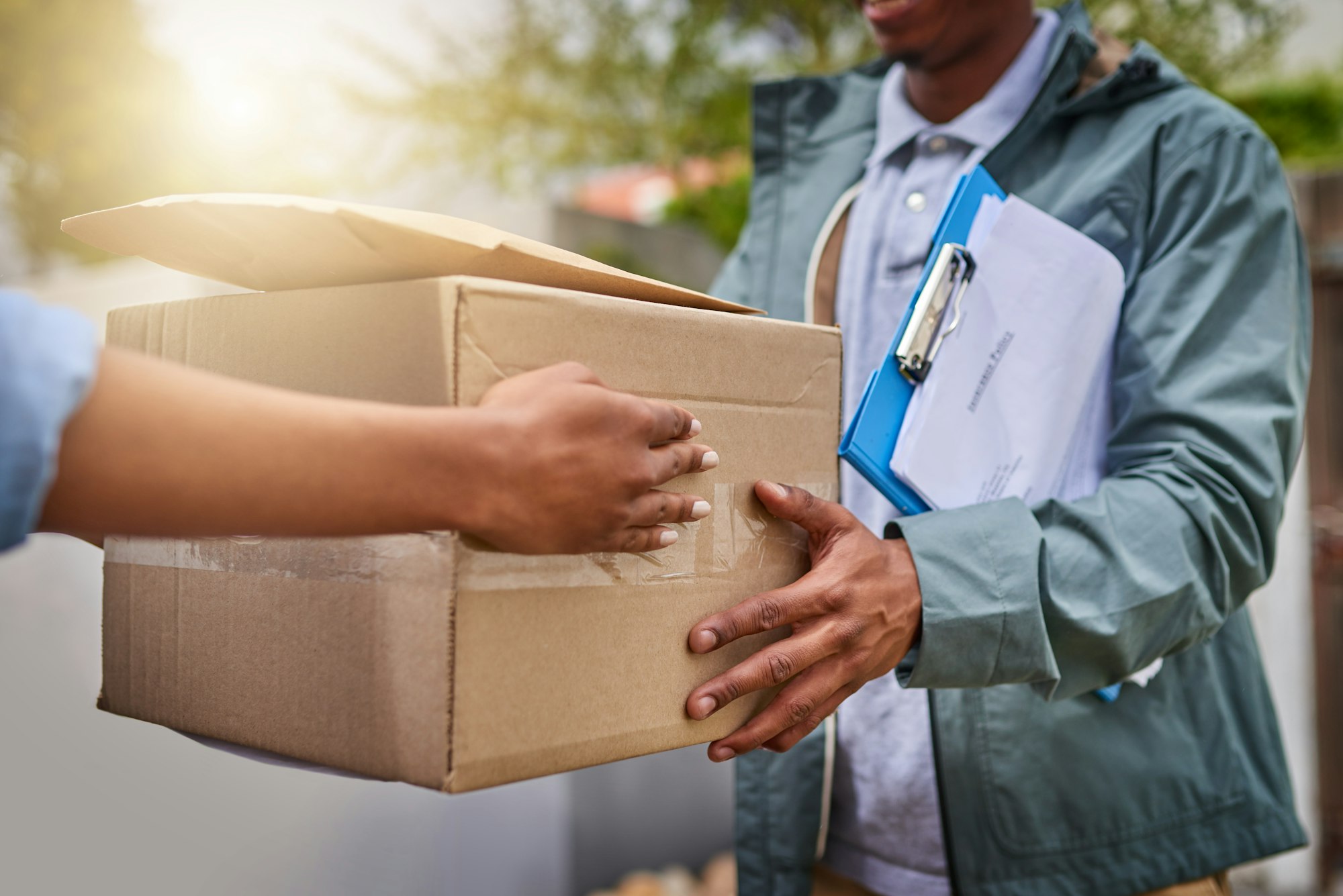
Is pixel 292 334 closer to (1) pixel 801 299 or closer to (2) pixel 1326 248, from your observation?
(1) pixel 801 299

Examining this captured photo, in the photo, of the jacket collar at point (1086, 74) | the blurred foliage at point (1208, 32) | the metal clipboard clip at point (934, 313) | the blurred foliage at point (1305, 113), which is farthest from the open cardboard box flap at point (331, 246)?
the blurred foliage at point (1305, 113)

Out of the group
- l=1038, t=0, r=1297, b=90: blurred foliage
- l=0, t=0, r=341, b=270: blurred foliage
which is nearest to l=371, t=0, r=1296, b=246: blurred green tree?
l=1038, t=0, r=1297, b=90: blurred foliage

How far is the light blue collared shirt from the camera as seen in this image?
1271 millimetres

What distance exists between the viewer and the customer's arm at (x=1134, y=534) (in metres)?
0.88

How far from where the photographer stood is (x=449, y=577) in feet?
2.20

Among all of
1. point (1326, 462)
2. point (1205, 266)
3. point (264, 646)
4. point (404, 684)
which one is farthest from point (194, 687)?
point (1326, 462)

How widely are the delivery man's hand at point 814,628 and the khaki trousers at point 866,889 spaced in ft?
1.91

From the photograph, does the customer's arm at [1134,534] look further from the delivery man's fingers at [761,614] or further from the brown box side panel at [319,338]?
the brown box side panel at [319,338]

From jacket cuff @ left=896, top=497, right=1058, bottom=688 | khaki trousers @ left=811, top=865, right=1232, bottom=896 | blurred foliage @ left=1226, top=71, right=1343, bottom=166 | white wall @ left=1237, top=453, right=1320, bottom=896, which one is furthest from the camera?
blurred foliage @ left=1226, top=71, right=1343, bottom=166

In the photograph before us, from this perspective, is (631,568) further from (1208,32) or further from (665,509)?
(1208,32)

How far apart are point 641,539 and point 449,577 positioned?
146mm

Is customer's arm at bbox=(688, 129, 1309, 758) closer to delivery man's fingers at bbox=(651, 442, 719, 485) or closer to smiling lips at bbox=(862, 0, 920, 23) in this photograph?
delivery man's fingers at bbox=(651, 442, 719, 485)

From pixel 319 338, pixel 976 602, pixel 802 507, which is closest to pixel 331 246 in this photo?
pixel 319 338

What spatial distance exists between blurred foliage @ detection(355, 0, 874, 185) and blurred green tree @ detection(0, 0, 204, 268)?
265 centimetres
